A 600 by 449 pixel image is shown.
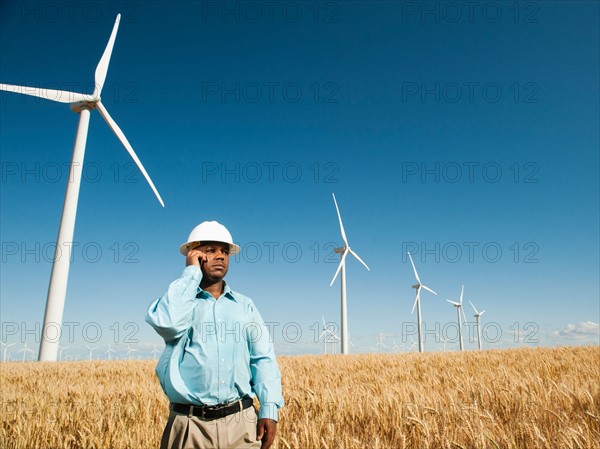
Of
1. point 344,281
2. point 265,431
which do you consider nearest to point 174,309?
point 265,431

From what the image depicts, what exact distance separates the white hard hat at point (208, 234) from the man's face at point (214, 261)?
0.08 metres

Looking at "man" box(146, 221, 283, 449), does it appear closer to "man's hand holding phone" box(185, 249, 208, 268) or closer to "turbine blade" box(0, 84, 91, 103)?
"man's hand holding phone" box(185, 249, 208, 268)

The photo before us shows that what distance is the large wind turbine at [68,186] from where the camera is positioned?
760 inches

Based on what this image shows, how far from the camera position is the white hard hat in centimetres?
395

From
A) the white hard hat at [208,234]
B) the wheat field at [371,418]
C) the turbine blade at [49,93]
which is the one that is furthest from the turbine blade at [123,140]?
the white hard hat at [208,234]

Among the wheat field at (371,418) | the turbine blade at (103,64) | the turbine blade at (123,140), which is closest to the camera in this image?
the wheat field at (371,418)

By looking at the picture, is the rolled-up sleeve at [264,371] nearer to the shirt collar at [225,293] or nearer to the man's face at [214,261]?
the shirt collar at [225,293]

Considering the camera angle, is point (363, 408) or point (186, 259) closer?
point (186, 259)

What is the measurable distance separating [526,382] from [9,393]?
10023 millimetres

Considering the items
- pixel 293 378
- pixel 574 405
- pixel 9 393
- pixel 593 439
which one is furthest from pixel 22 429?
pixel 574 405

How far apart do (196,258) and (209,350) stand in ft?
2.85

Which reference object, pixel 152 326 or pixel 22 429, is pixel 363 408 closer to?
pixel 152 326

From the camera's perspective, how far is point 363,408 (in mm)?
5926

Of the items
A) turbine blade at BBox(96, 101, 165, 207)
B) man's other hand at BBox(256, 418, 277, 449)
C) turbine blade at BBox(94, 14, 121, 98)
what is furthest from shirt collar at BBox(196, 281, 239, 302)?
turbine blade at BBox(94, 14, 121, 98)
